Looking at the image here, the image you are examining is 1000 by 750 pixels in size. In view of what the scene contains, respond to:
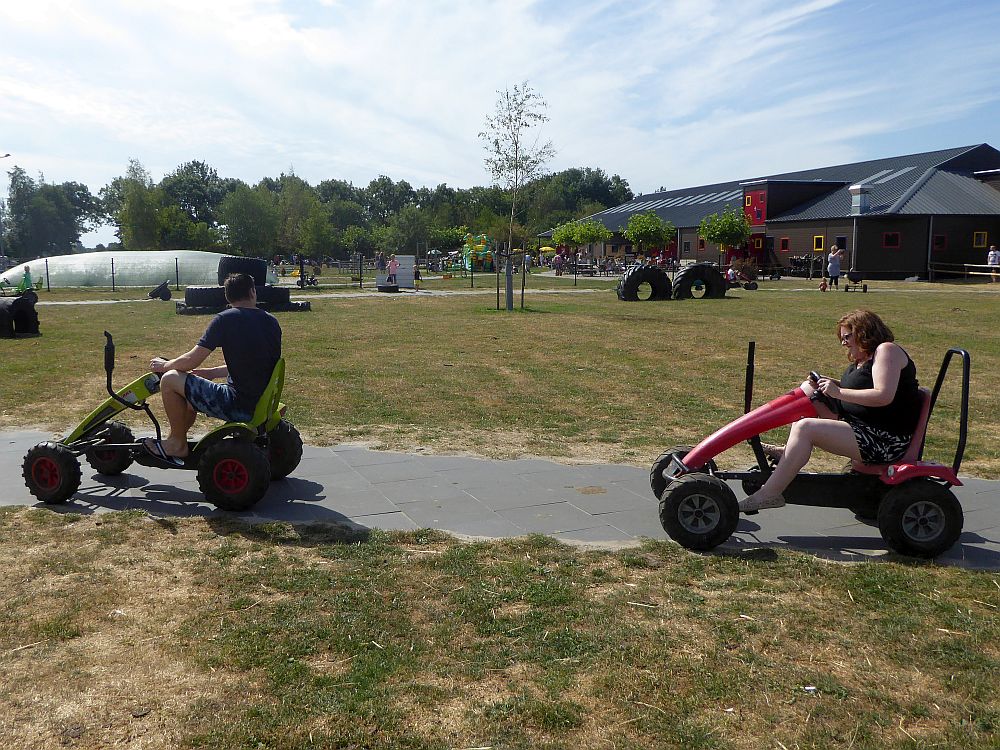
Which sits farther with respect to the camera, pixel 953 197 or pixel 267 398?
pixel 953 197

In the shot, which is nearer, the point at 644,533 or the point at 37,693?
the point at 37,693

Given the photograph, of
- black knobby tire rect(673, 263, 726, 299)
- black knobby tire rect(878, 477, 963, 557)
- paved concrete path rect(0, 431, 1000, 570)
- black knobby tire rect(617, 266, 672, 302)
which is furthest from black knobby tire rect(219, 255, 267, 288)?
black knobby tire rect(878, 477, 963, 557)

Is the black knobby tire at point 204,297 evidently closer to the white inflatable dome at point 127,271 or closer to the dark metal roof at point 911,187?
the white inflatable dome at point 127,271

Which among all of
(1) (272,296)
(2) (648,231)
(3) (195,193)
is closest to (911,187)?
(2) (648,231)

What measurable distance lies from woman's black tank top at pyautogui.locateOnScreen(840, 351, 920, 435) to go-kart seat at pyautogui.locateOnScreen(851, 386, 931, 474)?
2 cm

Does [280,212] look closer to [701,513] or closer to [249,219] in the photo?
[249,219]

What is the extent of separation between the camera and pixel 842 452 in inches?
198

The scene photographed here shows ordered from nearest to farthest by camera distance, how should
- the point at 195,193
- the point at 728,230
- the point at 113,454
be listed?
the point at 113,454
the point at 728,230
the point at 195,193

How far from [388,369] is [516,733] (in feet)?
32.4

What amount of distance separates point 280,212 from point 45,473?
213 ft

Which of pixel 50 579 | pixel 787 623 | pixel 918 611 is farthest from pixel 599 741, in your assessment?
pixel 50 579

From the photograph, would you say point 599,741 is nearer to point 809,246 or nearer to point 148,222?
point 809,246

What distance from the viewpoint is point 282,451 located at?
6.52m

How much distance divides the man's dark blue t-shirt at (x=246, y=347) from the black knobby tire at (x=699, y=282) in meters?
25.4
